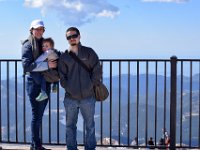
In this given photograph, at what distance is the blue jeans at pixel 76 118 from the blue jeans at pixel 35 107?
1.48 feet

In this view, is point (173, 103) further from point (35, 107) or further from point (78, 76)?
point (35, 107)

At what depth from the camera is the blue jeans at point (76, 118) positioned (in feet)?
20.5

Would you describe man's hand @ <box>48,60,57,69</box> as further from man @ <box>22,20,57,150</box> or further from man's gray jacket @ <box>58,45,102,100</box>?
man's gray jacket @ <box>58,45,102,100</box>

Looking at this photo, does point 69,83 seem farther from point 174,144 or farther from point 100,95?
point 174,144

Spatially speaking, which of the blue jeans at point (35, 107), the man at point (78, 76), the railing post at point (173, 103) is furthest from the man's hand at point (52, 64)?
the railing post at point (173, 103)

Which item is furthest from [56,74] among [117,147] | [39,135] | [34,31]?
[117,147]

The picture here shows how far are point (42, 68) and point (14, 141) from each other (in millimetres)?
2239

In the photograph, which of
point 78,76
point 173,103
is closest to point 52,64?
point 78,76

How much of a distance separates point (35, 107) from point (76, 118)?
2.14 feet

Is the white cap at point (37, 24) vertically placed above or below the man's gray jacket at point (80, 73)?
above

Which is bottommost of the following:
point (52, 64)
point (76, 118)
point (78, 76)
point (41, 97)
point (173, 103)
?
point (76, 118)

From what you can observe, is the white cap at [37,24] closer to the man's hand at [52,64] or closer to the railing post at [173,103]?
the man's hand at [52,64]

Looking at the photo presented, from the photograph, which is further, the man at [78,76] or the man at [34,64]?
the man at [34,64]

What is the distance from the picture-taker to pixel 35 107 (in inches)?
259
